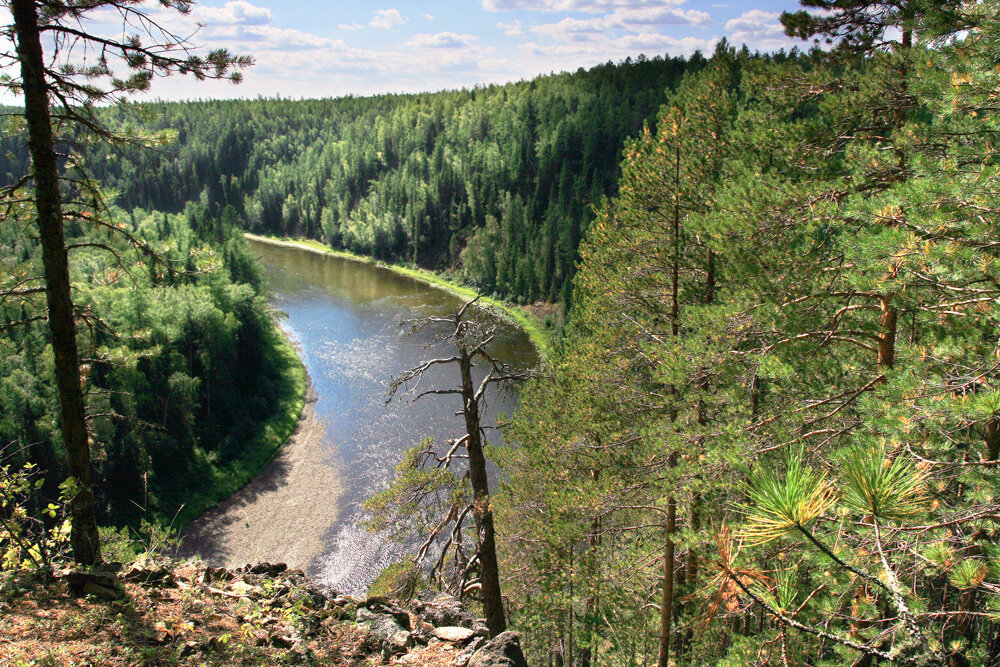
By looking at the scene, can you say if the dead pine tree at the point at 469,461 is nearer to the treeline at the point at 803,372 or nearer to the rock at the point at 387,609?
the rock at the point at 387,609

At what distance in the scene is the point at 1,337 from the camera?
591 cm

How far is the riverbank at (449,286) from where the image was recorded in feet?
172

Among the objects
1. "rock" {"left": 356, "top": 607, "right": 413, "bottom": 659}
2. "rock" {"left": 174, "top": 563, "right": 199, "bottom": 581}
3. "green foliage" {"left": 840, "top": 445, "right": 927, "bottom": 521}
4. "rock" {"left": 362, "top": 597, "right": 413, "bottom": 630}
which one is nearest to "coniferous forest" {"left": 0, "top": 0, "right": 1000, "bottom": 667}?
"green foliage" {"left": 840, "top": 445, "right": 927, "bottom": 521}

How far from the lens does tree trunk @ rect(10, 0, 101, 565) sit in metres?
5.84

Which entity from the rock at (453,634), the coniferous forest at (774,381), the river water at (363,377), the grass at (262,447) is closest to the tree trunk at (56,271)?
the coniferous forest at (774,381)

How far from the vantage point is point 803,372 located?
280 inches

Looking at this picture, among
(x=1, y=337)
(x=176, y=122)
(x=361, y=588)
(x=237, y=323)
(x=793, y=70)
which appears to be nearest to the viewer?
(x=1, y=337)

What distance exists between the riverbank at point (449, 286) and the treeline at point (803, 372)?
2061cm

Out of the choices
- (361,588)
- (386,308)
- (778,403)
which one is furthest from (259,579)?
(386,308)

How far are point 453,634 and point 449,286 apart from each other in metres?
63.9

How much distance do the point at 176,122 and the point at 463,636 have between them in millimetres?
142807

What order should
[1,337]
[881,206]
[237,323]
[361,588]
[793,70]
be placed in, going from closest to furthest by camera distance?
[881,206] < [1,337] < [793,70] < [361,588] < [237,323]

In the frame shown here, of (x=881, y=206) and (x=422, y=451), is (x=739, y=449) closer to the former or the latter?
(x=881, y=206)

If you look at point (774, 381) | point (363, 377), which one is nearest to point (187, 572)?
point (774, 381)
